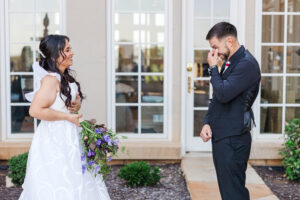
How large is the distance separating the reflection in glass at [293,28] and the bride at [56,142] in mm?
3925

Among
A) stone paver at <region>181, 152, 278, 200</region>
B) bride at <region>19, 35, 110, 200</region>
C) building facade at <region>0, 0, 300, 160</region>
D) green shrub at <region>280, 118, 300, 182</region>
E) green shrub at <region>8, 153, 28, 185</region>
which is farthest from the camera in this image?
building facade at <region>0, 0, 300, 160</region>

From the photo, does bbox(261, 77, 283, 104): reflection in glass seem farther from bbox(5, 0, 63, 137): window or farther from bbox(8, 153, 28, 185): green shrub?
bbox(8, 153, 28, 185): green shrub

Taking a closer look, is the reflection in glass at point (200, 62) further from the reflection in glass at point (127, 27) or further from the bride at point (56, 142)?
the bride at point (56, 142)

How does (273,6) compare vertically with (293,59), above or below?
above

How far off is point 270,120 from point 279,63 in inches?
32.8

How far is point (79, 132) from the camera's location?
12.0 feet

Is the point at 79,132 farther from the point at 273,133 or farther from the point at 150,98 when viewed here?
the point at 273,133

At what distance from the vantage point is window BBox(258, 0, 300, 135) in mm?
6375

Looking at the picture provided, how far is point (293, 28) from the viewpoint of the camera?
6422mm

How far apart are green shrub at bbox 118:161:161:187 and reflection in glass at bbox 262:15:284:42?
2524 millimetres

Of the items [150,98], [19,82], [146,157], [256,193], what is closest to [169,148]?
[146,157]

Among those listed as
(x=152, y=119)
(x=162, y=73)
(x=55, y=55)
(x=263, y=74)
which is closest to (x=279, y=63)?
(x=263, y=74)

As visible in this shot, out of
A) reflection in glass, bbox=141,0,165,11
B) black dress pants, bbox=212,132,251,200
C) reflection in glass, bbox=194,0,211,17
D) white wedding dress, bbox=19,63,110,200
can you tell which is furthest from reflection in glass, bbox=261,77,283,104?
white wedding dress, bbox=19,63,110,200

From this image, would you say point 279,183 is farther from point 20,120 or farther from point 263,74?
point 20,120
